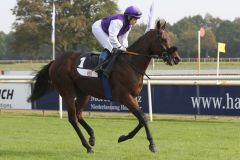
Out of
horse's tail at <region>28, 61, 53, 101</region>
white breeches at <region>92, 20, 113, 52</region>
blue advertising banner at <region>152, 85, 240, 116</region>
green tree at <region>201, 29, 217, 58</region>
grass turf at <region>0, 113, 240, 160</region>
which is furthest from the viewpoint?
green tree at <region>201, 29, 217, 58</region>

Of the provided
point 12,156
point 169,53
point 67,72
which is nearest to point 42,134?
point 67,72

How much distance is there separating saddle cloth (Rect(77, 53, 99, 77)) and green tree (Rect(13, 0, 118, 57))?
43692 mm

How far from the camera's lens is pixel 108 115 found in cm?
1338

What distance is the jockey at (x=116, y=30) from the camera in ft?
23.7

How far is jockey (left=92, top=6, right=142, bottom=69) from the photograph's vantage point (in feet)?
23.7

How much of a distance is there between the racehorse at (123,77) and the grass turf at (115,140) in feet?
1.16

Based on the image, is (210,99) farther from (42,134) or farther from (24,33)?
(24,33)

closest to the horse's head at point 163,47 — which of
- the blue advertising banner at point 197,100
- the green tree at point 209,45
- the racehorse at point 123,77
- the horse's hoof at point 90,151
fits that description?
the racehorse at point 123,77

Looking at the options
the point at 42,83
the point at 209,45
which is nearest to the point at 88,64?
the point at 42,83

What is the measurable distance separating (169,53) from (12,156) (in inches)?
94.7

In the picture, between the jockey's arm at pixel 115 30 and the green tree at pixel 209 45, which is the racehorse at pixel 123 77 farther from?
the green tree at pixel 209 45

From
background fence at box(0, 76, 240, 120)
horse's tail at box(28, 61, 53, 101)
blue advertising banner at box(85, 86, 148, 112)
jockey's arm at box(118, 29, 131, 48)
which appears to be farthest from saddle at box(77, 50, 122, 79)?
blue advertising banner at box(85, 86, 148, 112)

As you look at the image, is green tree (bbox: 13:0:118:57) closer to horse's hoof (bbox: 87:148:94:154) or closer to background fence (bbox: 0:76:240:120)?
background fence (bbox: 0:76:240:120)

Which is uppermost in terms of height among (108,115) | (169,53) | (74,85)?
(169,53)
